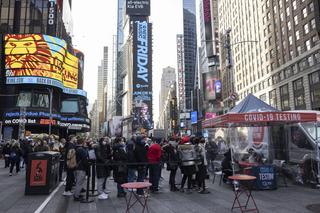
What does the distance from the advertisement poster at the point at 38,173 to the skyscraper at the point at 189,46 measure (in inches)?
5995

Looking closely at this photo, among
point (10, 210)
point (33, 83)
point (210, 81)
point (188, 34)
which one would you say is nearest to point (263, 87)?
point (210, 81)

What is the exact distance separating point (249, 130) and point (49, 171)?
1271cm

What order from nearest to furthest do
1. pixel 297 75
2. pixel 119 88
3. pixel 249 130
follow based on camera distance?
pixel 249 130, pixel 297 75, pixel 119 88

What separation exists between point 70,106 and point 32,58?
12593 mm

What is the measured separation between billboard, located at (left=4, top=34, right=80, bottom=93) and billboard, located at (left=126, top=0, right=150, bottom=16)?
3700 inches

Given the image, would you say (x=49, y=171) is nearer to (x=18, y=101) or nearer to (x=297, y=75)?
(x=18, y=101)

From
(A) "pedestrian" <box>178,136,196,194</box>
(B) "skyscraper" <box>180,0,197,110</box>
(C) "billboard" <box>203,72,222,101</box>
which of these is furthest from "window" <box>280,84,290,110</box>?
(B) "skyscraper" <box>180,0,197,110</box>

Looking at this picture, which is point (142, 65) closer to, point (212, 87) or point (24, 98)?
point (212, 87)

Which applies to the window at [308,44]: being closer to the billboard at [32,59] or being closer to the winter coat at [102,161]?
the billboard at [32,59]

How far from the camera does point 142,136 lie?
1117 cm

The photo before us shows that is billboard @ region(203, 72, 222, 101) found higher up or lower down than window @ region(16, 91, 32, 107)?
higher up

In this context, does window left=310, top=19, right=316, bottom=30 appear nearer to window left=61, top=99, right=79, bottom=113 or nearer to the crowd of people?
window left=61, top=99, right=79, bottom=113

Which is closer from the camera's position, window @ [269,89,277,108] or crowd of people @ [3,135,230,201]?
crowd of people @ [3,135,230,201]

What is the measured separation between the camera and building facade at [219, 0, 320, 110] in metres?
48.2
